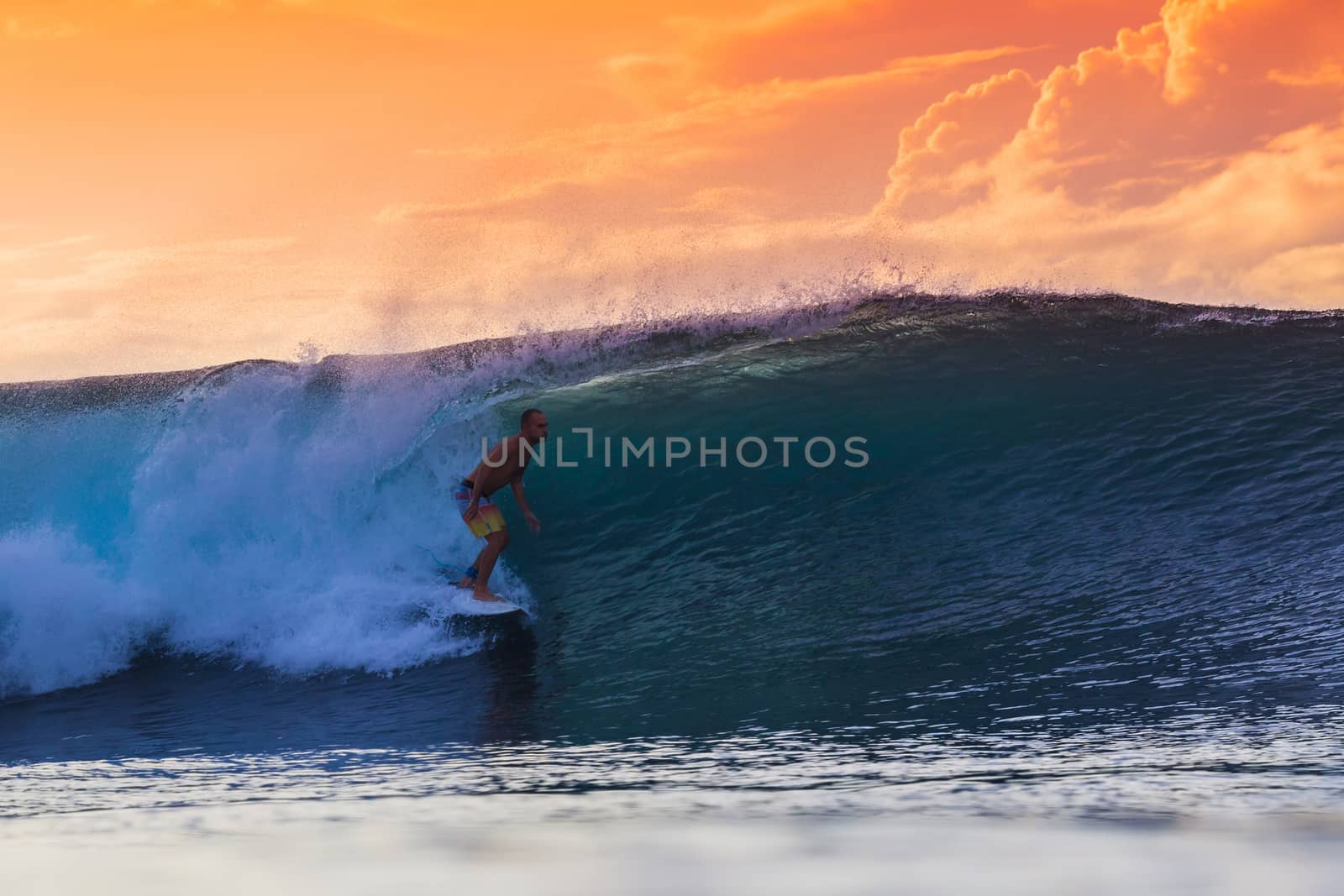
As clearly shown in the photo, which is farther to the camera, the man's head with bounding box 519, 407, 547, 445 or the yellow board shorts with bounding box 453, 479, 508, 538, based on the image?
the yellow board shorts with bounding box 453, 479, 508, 538

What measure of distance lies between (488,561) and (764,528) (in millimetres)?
2299

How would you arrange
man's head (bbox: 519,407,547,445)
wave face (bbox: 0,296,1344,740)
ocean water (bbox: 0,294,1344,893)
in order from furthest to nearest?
1. man's head (bbox: 519,407,547,445)
2. wave face (bbox: 0,296,1344,740)
3. ocean water (bbox: 0,294,1344,893)

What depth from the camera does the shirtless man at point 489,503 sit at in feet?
22.6

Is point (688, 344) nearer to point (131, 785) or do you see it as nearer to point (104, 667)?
point (104, 667)

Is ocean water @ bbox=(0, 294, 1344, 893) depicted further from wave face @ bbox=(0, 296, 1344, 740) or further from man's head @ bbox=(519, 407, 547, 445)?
man's head @ bbox=(519, 407, 547, 445)

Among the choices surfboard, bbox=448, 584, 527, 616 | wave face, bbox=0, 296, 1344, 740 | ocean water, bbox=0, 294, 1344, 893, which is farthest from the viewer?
surfboard, bbox=448, 584, 527, 616

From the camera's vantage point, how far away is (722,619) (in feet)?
21.7

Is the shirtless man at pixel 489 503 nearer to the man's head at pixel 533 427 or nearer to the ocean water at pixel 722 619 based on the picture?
the man's head at pixel 533 427

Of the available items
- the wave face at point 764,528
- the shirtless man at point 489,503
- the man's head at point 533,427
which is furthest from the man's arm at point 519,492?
the wave face at point 764,528

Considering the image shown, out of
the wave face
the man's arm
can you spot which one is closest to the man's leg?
the man's arm

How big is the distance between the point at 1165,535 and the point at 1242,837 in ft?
17.1

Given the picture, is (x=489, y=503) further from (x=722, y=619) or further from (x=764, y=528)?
(x=764, y=528)

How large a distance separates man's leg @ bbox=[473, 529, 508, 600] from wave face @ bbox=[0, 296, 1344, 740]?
0.38 m

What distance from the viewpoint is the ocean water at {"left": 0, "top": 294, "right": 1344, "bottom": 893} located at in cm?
265
